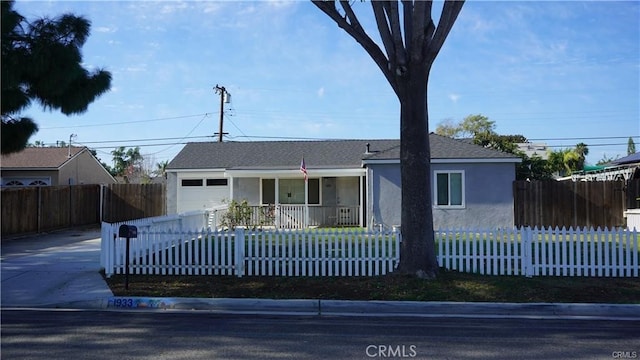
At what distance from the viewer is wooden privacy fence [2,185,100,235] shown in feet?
58.8

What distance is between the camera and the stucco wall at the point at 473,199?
19219 mm

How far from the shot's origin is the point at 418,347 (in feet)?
20.7

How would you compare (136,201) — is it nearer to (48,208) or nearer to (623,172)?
(48,208)

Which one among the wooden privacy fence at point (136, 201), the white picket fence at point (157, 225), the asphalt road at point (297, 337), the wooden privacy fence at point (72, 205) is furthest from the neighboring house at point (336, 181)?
the asphalt road at point (297, 337)

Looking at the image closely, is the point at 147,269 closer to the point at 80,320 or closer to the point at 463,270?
the point at 80,320

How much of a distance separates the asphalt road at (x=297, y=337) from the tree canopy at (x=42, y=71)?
3838mm

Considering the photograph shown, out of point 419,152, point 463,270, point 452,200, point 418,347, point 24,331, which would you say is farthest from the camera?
point 452,200

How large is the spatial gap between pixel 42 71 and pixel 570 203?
59.4 ft

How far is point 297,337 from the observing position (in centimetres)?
676

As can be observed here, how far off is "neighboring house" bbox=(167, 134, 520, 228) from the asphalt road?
11.6 m

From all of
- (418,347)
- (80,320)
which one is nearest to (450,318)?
(418,347)

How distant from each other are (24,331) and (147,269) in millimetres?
3653

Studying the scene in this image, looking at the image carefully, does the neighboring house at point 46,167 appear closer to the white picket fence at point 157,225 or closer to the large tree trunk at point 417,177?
the white picket fence at point 157,225

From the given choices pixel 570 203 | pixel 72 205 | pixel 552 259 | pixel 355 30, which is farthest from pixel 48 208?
pixel 570 203
